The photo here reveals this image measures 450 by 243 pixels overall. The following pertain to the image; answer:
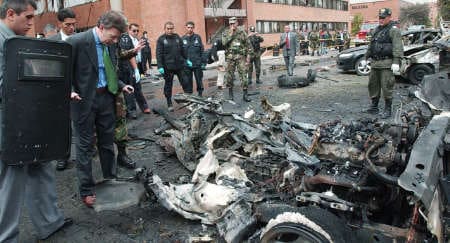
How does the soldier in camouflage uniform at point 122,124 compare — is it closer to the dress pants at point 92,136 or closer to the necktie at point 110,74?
the necktie at point 110,74

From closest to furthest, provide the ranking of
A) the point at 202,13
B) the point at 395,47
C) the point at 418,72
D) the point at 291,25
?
the point at 395,47
the point at 418,72
the point at 202,13
the point at 291,25

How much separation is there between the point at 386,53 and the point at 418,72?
3898mm

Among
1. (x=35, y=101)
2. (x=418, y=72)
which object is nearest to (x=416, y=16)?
(x=418, y=72)

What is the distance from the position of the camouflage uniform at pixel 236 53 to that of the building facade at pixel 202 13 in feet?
33.9

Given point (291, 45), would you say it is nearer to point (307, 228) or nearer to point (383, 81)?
point (383, 81)

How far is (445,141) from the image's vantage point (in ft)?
7.68

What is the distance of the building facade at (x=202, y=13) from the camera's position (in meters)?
27.1

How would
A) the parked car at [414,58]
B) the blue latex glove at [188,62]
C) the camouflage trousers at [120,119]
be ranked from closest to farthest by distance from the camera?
the camouflage trousers at [120,119] → the blue latex glove at [188,62] → the parked car at [414,58]

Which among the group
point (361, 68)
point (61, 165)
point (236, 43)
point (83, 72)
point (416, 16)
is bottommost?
point (61, 165)

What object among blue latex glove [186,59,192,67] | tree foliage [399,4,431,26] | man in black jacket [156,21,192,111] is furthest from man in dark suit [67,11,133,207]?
tree foliage [399,4,431,26]

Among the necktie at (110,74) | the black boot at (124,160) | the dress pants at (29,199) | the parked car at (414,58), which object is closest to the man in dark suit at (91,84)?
the necktie at (110,74)

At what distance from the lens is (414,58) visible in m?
9.79

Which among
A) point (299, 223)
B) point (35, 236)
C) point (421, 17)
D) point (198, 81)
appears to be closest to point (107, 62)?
point (35, 236)

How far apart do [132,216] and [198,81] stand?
5935 mm
